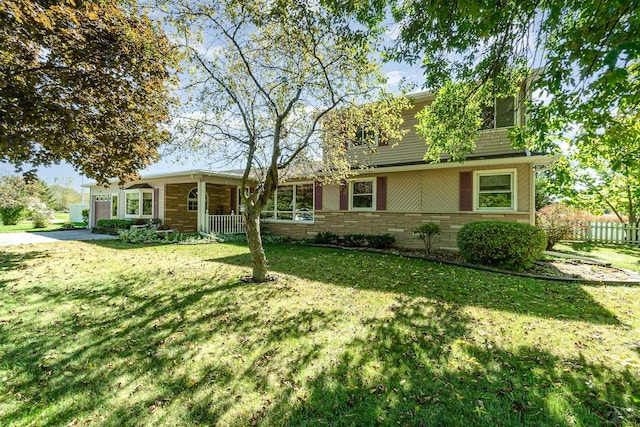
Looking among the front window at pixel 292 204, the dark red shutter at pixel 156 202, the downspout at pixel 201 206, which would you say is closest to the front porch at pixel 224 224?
the downspout at pixel 201 206

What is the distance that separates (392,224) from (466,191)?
2869 mm

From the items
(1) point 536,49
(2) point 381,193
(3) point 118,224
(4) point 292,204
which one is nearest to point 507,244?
(1) point 536,49

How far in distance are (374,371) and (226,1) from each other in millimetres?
6287

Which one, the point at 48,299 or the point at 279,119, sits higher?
the point at 279,119

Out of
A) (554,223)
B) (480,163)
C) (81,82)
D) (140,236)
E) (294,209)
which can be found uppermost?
(81,82)

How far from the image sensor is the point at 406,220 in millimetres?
11266

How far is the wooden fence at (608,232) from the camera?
14047 millimetres

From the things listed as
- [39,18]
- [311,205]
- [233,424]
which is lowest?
[233,424]

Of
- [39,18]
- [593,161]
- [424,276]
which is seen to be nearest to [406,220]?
[424,276]

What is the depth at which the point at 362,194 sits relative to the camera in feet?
40.9

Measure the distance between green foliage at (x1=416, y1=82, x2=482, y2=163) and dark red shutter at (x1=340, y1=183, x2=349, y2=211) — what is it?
5.79m

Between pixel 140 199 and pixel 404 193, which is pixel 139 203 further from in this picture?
pixel 404 193

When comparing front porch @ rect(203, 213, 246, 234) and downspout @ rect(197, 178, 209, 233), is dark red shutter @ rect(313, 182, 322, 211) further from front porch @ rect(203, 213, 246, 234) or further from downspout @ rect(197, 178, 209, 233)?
downspout @ rect(197, 178, 209, 233)

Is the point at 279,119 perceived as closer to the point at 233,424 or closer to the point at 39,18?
the point at 39,18
